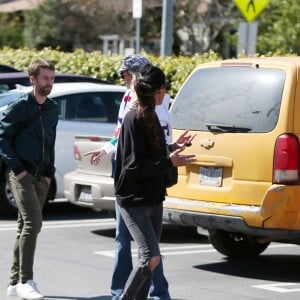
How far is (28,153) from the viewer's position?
26.2 ft

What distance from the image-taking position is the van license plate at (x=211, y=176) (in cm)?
904

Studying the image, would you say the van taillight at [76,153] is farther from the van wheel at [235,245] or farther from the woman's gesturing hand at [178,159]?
the woman's gesturing hand at [178,159]

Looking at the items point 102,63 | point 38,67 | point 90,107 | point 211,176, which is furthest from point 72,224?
point 102,63

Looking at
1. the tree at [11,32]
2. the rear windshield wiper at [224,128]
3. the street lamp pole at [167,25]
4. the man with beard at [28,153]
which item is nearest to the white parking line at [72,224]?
the rear windshield wiper at [224,128]

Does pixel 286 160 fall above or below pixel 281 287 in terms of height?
above

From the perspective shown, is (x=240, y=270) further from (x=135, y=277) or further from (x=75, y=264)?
(x=135, y=277)

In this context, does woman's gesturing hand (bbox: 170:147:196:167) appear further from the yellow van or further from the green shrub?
the green shrub

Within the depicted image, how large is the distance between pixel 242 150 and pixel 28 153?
6.32ft

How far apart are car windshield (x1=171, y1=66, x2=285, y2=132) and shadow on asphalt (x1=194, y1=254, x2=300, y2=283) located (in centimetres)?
136

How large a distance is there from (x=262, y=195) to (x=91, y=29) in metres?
38.0

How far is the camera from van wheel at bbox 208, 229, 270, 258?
10.0 metres

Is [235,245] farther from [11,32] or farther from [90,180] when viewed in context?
[11,32]

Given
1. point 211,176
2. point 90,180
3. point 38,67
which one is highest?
point 38,67

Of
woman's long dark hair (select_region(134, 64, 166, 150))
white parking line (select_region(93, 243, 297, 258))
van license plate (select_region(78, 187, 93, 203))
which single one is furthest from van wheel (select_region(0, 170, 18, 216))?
woman's long dark hair (select_region(134, 64, 166, 150))
